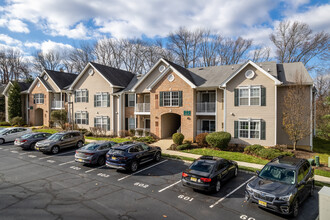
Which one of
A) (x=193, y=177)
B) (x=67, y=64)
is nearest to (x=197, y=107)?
(x=193, y=177)

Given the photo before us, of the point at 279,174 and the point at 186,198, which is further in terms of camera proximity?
the point at 186,198

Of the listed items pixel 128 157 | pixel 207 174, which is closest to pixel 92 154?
pixel 128 157

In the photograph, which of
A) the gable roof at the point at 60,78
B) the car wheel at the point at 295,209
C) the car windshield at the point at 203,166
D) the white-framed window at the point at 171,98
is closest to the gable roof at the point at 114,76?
the white-framed window at the point at 171,98

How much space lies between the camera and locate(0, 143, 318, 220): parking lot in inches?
289

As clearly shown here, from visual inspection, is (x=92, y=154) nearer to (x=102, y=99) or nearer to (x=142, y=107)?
(x=142, y=107)

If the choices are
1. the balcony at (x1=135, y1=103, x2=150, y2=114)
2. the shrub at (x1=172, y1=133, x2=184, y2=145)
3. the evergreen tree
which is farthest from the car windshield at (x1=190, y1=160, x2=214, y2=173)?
the evergreen tree

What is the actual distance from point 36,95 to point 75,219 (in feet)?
112

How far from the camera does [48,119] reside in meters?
32.9

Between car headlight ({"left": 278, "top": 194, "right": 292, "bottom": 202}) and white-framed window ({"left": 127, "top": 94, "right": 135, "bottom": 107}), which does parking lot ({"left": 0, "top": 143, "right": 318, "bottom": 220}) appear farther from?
white-framed window ({"left": 127, "top": 94, "right": 135, "bottom": 107})

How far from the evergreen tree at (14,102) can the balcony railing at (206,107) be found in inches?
1303

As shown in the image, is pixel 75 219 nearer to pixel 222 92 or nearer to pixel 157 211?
pixel 157 211

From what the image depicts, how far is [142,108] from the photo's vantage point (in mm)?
24562

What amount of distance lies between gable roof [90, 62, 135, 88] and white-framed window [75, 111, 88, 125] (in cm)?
618

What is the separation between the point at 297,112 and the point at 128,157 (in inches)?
541
